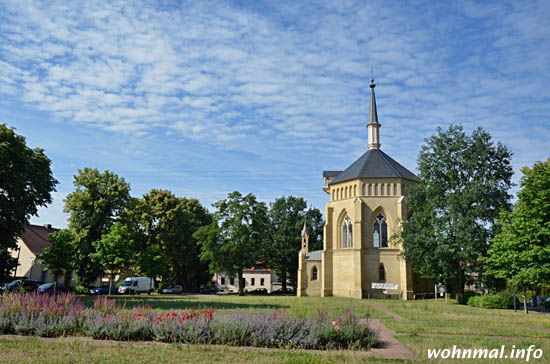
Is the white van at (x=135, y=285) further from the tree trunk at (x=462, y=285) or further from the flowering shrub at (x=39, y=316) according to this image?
the flowering shrub at (x=39, y=316)

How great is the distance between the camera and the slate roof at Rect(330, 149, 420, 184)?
47.1 meters

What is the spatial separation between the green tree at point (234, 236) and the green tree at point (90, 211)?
41.5 ft

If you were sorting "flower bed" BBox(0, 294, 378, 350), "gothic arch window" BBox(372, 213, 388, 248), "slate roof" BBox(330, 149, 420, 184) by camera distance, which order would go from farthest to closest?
"slate roof" BBox(330, 149, 420, 184), "gothic arch window" BBox(372, 213, 388, 248), "flower bed" BBox(0, 294, 378, 350)

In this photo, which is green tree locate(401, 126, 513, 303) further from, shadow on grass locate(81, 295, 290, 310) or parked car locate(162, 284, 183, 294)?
parked car locate(162, 284, 183, 294)

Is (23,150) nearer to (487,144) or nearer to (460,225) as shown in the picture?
(460,225)

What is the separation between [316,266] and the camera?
5312 centimetres

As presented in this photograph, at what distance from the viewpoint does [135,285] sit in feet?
163

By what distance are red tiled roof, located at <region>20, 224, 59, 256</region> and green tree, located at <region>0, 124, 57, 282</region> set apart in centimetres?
3229

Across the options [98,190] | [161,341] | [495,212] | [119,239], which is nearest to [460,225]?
[495,212]

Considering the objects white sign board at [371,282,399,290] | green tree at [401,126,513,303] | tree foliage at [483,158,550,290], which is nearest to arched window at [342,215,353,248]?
white sign board at [371,282,399,290]

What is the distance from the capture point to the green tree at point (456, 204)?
108 feet

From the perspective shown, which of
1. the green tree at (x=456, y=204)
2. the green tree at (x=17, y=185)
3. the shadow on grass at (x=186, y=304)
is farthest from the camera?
the green tree at (x=456, y=204)

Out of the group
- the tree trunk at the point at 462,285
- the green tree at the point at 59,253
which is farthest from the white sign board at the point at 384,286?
the green tree at the point at 59,253

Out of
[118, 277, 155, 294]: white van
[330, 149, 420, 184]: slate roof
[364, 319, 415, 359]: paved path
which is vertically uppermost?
[330, 149, 420, 184]: slate roof
